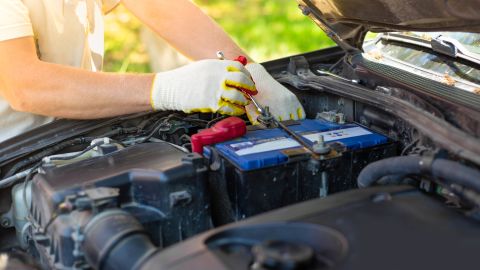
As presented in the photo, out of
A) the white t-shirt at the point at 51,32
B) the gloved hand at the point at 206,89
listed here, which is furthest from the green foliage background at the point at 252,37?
the gloved hand at the point at 206,89

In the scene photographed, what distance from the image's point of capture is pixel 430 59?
1823 millimetres

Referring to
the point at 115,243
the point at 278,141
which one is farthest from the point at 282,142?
the point at 115,243

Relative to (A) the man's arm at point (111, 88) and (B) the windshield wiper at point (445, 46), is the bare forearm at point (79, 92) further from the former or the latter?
(B) the windshield wiper at point (445, 46)

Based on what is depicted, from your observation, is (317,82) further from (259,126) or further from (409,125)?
(409,125)

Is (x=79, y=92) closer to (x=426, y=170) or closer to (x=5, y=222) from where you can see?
(x=5, y=222)

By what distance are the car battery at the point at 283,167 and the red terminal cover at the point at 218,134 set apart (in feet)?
0.07

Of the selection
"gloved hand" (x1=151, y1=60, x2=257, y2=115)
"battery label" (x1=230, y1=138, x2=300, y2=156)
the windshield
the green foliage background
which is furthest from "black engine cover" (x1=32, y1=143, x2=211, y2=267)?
the green foliage background

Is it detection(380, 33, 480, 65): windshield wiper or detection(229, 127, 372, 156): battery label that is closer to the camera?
detection(229, 127, 372, 156): battery label

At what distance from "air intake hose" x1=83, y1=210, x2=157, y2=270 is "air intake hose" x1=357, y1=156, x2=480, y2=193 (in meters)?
0.49

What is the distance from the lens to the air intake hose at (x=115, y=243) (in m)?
1.06

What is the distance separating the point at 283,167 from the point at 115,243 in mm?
440

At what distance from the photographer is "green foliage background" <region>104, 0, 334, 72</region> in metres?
5.59

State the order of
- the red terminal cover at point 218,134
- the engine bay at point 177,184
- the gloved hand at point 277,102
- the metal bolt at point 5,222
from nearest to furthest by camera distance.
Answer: the engine bay at point 177,184 → the red terminal cover at point 218,134 → the metal bolt at point 5,222 → the gloved hand at point 277,102

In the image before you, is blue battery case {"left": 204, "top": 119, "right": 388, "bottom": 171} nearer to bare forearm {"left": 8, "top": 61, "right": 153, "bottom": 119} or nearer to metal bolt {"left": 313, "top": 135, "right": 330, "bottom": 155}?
metal bolt {"left": 313, "top": 135, "right": 330, "bottom": 155}
